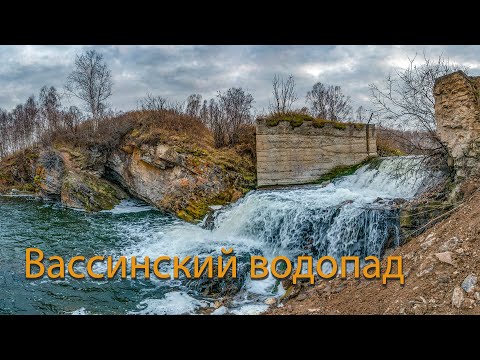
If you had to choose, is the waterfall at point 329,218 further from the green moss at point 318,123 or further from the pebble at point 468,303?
the pebble at point 468,303

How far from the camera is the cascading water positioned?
6203mm

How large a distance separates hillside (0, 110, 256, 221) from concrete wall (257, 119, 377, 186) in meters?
1.15

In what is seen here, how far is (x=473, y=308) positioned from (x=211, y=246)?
668cm

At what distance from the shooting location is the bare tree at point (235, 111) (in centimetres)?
1645

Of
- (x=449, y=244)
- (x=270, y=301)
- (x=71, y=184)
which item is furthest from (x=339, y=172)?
(x=71, y=184)

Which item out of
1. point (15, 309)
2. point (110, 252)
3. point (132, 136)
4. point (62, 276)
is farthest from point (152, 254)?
point (132, 136)

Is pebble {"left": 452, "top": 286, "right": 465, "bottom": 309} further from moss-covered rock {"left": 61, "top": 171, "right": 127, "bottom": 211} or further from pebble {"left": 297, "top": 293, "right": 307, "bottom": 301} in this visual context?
moss-covered rock {"left": 61, "top": 171, "right": 127, "bottom": 211}

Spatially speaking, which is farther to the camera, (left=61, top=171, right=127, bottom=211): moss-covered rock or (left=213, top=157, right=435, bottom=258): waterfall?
(left=61, top=171, right=127, bottom=211): moss-covered rock

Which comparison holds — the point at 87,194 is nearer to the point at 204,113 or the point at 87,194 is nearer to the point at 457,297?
the point at 204,113

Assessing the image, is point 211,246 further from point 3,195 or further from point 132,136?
point 3,195

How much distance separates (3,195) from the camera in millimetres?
20625

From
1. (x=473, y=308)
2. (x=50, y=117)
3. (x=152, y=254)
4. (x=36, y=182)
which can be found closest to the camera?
(x=473, y=308)

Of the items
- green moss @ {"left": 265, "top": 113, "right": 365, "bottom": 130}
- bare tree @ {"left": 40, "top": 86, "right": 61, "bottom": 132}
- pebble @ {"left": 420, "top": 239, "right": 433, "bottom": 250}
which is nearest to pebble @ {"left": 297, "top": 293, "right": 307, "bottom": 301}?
pebble @ {"left": 420, "top": 239, "right": 433, "bottom": 250}

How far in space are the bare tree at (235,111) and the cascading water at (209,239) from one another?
5324 mm
